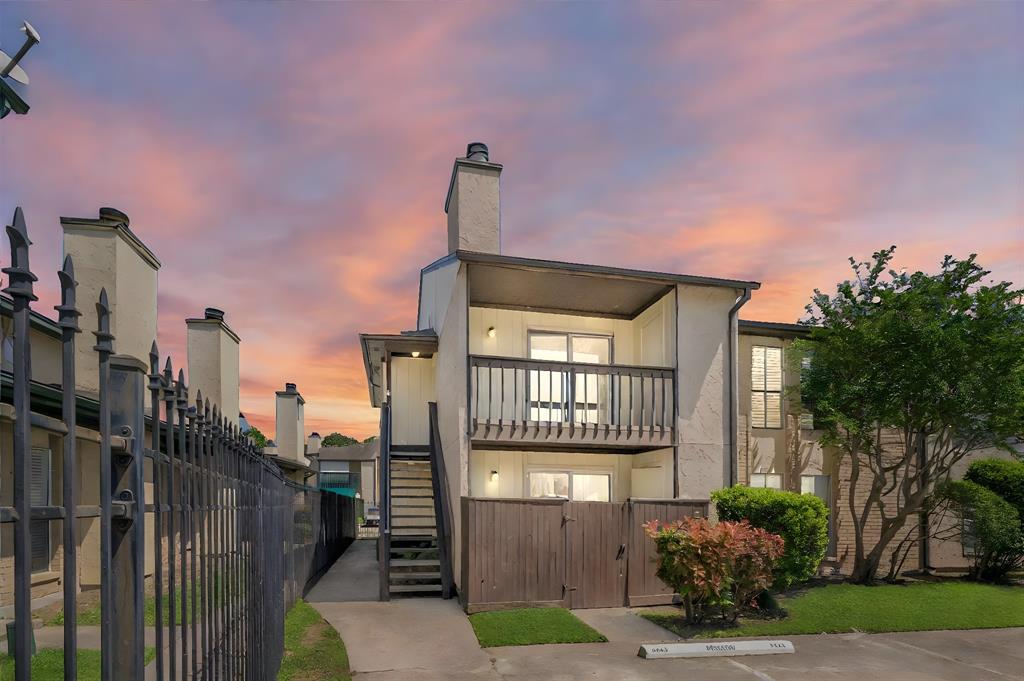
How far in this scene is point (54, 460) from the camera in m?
10.1

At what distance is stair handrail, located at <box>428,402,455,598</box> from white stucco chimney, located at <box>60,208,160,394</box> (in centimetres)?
618

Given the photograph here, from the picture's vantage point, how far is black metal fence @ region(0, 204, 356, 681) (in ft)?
4.73

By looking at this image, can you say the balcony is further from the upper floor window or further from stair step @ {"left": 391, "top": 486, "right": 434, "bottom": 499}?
the upper floor window

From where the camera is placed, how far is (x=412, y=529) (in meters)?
14.8

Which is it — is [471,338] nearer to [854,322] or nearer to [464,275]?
[464,275]

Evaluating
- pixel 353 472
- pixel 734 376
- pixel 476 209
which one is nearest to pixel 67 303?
pixel 734 376

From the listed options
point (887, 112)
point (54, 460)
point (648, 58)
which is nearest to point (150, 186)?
point (54, 460)

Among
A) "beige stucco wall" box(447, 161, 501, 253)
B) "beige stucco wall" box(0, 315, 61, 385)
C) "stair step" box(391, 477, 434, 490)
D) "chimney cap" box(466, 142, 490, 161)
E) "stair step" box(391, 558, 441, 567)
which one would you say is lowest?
"stair step" box(391, 558, 441, 567)

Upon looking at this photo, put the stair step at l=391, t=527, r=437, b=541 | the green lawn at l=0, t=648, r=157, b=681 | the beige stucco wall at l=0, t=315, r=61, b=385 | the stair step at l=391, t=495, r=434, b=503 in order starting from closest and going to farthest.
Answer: the green lawn at l=0, t=648, r=157, b=681, the beige stucco wall at l=0, t=315, r=61, b=385, the stair step at l=391, t=527, r=437, b=541, the stair step at l=391, t=495, r=434, b=503

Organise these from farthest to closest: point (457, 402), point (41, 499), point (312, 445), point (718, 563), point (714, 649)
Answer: point (312, 445)
point (457, 402)
point (718, 563)
point (41, 499)
point (714, 649)

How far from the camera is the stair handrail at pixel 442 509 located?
1262 cm

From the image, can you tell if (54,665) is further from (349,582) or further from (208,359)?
(208,359)

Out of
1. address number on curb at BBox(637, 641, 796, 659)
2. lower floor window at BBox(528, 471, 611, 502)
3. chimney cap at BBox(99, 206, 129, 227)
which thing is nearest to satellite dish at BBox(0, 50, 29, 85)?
chimney cap at BBox(99, 206, 129, 227)

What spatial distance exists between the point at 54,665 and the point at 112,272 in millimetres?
6651
